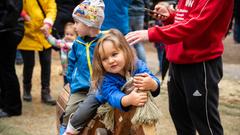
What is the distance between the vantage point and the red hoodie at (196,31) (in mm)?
2721

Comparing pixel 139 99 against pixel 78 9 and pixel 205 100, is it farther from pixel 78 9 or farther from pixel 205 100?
pixel 78 9

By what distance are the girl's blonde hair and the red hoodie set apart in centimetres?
22

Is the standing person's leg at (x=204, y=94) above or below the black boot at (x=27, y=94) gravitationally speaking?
above

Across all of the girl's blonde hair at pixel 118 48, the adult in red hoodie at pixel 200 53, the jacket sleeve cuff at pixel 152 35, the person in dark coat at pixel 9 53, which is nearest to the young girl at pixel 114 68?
the girl's blonde hair at pixel 118 48

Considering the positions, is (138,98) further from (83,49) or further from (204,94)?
(83,49)

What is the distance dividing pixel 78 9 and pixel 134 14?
333cm

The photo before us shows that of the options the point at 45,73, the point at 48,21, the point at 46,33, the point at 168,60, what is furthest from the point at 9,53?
the point at 168,60

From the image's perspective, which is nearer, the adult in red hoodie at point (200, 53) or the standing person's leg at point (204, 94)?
the adult in red hoodie at point (200, 53)

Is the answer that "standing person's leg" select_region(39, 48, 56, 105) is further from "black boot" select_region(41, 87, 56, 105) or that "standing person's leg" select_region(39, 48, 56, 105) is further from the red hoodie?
the red hoodie

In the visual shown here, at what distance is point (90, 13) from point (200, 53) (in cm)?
83

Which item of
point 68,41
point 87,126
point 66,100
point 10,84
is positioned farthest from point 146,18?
point 87,126

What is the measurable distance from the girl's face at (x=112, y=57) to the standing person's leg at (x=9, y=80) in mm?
2427

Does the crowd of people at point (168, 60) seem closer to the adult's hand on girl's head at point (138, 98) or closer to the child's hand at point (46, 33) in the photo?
the adult's hand on girl's head at point (138, 98)

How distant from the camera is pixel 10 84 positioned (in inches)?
195
